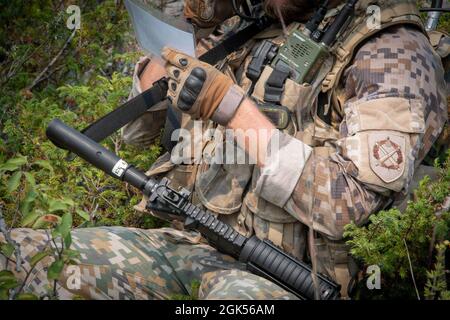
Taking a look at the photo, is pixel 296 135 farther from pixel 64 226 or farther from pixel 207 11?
pixel 64 226

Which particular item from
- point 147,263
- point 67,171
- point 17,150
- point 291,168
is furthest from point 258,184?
point 17,150

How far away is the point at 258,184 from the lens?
3764mm

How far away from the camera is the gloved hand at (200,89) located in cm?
378

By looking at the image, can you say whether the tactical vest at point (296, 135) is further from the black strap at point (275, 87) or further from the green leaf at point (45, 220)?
the green leaf at point (45, 220)

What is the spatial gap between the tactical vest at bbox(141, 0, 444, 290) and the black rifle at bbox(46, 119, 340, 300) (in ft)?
0.45

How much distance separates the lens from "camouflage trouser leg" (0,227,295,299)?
371 cm

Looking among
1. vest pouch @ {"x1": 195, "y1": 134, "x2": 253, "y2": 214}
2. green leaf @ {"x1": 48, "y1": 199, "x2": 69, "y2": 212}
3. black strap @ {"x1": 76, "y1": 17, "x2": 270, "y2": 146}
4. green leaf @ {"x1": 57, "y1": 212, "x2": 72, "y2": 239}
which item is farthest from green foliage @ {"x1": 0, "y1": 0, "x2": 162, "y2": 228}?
vest pouch @ {"x1": 195, "y1": 134, "x2": 253, "y2": 214}

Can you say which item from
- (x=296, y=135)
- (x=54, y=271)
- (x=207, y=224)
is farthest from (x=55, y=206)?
(x=296, y=135)

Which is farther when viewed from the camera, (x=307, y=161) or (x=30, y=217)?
(x=307, y=161)

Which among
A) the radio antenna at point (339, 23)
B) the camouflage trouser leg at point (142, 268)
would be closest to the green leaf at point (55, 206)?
the camouflage trouser leg at point (142, 268)

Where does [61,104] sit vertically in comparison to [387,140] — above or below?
below

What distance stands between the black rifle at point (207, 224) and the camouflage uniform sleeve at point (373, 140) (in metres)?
0.22

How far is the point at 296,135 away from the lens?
3.96 metres

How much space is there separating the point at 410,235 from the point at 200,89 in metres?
1.17
